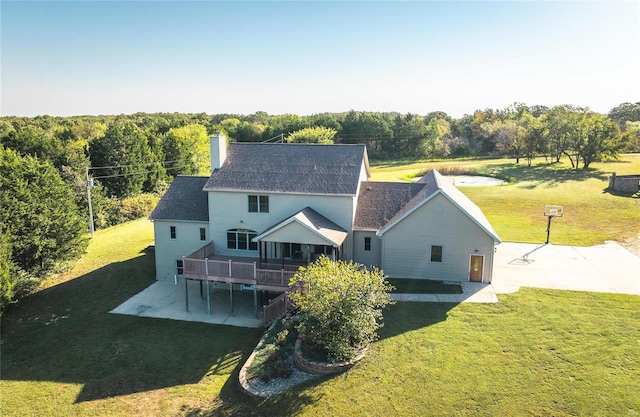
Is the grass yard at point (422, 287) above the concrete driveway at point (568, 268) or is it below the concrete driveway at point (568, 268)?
below

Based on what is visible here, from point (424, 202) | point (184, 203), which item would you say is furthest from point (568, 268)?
point (184, 203)

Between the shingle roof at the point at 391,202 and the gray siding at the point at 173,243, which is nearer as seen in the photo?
A: the shingle roof at the point at 391,202

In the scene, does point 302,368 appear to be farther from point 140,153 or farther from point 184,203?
point 140,153

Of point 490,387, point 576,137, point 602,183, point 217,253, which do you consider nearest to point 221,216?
point 217,253

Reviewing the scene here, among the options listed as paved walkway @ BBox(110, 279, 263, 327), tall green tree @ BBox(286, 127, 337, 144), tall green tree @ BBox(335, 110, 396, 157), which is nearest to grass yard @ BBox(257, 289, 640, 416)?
paved walkway @ BBox(110, 279, 263, 327)

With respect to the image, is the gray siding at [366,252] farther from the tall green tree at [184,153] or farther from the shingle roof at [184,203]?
the tall green tree at [184,153]

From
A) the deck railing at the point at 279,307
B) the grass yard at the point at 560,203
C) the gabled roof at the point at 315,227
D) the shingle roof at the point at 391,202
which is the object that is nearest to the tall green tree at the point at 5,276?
the gabled roof at the point at 315,227
